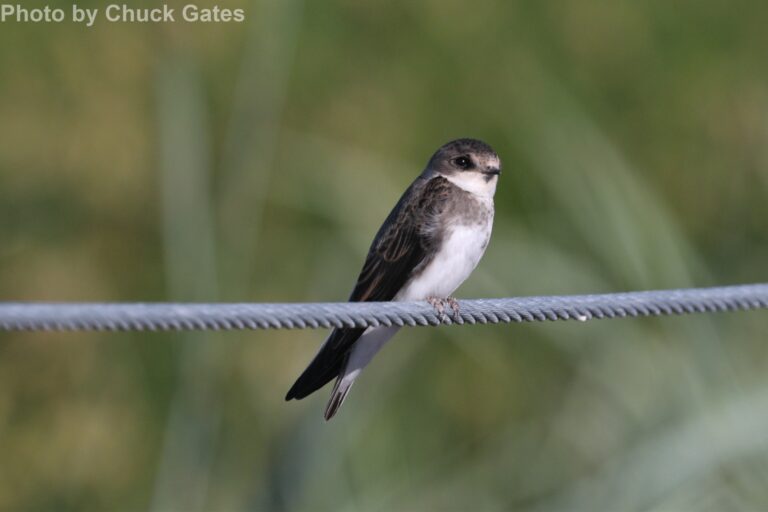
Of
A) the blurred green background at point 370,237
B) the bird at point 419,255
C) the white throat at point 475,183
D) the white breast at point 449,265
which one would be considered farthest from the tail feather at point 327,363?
the white throat at point 475,183

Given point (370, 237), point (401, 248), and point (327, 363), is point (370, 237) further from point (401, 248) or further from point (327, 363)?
point (327, 363)

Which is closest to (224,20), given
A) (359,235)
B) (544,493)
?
(359,235)

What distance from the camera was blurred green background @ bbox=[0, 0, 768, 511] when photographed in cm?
427

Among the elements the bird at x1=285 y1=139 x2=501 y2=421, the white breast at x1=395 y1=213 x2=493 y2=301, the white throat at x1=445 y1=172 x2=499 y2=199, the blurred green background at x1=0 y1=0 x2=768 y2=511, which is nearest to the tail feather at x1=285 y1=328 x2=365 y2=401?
the bird at x1=285 y1=139 x2=501 y2=421

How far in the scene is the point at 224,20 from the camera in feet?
21.6

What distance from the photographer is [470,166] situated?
170 inches

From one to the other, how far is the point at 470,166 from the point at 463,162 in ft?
0.10

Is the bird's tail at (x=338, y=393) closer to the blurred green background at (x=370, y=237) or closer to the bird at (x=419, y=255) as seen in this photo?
the bird at (x=419, y=255)

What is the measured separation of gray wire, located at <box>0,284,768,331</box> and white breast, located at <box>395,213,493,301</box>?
520 millimetres

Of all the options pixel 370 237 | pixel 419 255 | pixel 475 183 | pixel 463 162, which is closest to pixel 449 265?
pixel 419 255

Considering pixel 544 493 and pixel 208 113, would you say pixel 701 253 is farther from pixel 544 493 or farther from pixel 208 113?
pixel 208 113

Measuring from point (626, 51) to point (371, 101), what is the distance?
140 cm

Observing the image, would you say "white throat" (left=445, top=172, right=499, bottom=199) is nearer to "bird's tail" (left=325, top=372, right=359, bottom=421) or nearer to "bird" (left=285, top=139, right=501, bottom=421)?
"bird" (left=285, top=139, right=501, bottom=421)

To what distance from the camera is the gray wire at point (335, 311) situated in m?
2.13
